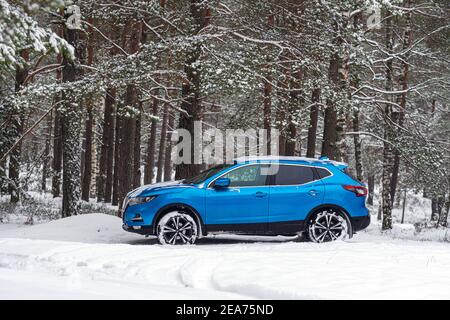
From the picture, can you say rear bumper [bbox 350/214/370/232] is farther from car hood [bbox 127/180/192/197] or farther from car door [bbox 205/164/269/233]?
car hood [bbox 127/180/192/197]

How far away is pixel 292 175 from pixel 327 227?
129cm

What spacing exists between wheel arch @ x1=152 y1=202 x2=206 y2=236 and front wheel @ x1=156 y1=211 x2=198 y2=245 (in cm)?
8

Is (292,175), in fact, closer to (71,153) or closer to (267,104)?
(267,104)

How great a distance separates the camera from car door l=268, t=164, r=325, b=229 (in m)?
11.4

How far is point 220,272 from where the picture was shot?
7.49m

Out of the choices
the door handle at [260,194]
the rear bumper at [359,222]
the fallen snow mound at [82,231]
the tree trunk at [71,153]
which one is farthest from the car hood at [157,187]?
the tree trunk at [71,153]

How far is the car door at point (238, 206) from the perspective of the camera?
11219 mm

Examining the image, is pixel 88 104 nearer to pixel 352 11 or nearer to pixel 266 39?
pixel 266 39

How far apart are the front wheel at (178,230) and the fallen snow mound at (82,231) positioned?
166cm

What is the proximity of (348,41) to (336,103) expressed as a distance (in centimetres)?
182

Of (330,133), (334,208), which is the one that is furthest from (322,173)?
(330,133)

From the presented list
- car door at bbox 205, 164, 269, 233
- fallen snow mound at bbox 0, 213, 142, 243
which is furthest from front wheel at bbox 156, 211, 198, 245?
fallen snow mound at bbox 0, 213, 142, 243

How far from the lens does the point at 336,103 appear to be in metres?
14.4

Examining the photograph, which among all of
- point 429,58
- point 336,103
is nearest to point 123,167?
point 336,103
